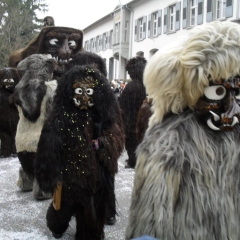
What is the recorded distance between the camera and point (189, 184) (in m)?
1.67

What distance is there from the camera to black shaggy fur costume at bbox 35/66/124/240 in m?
2.88

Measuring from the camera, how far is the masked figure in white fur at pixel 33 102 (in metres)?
4.18

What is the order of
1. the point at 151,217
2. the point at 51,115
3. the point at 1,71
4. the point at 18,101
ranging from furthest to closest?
the point at 1,71 < the point at 18,101 < the point at 51,115 < the point at 151,217

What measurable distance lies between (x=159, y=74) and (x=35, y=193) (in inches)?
124

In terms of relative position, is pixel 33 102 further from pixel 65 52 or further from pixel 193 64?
pixel 193 64

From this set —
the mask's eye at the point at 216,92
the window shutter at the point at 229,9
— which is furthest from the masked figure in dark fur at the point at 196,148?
the window shutter at the point at 229,9

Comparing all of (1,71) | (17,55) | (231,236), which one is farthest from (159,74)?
(1,71)

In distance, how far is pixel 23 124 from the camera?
14.4 feet

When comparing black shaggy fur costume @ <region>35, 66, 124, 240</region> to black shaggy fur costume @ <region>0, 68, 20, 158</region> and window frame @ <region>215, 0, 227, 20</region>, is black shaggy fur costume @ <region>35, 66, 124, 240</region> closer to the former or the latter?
black shaggy fur costume @ <region>0, 68, 20, 158</region>

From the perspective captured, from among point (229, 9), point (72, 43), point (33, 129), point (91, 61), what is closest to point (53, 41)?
point (72, 43)

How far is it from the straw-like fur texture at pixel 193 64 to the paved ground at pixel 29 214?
2.06 metres

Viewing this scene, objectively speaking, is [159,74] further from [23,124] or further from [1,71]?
[1,71]

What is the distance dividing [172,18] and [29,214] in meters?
18.3

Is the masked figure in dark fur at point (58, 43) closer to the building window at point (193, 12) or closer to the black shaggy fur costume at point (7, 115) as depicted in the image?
the black shaggy fur costume at point (7, 115)
